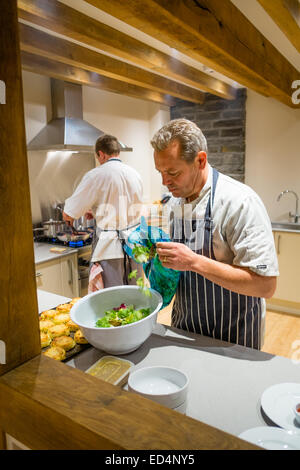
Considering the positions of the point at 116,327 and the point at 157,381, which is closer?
the point at 157,381

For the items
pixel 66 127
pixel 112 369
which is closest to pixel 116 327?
pixel 112 369

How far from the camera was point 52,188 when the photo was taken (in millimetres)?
3645

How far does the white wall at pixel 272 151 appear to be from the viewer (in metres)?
4.15

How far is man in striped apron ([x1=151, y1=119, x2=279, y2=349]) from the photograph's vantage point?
3.98ft

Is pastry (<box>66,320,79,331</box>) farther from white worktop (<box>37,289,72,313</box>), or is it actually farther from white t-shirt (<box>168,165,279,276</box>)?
white t-shirt (<box>168,165,279,276</box>)

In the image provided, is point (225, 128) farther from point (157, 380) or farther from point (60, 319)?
point (157, 380)

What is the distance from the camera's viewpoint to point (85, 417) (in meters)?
0.73

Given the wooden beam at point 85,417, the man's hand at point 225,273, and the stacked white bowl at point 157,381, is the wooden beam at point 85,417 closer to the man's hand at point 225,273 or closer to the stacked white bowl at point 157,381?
the stacked white bowl at point 157,381

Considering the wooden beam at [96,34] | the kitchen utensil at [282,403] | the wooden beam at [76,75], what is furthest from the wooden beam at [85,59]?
the kitchen utensil at [282,403]

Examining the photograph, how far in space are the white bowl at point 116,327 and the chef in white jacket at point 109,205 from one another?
1313 mm

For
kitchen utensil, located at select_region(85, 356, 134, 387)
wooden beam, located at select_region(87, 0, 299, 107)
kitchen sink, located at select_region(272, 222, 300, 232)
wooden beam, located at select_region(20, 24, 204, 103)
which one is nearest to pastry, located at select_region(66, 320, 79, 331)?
kitchen utensil, located at select_region(85, 356, 134, 387)

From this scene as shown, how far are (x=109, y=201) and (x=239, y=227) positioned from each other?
5.17 ft

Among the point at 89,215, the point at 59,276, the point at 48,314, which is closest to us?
the point at 48,314
